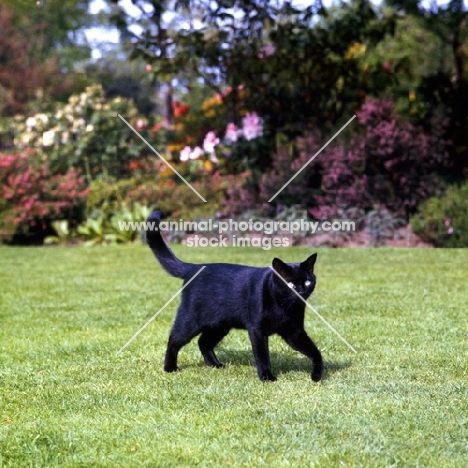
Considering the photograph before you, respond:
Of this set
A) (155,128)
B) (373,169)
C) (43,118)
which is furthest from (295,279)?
(43,118)

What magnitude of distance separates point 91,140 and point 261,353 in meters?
11.4

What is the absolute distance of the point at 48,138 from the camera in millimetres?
15570

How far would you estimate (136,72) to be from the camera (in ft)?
88.2

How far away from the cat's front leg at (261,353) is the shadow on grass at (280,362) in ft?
0.83

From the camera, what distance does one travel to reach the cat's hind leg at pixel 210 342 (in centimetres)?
514

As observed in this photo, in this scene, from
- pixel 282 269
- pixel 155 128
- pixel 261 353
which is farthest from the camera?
pixel 155 128

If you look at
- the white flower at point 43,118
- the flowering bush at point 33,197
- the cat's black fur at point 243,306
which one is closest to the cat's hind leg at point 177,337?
the cat's black fur at point 243,306

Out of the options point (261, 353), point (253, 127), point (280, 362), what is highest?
point (253, 127)

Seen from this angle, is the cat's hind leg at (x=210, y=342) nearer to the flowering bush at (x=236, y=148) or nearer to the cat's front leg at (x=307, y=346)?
the cat's front leg at (x=307, y=346)

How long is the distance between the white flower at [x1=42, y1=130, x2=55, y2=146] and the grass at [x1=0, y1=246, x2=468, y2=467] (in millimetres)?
7518

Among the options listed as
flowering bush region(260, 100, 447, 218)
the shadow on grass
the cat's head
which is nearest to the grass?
the shadow on grass

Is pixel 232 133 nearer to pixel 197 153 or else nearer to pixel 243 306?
pixel 197 153

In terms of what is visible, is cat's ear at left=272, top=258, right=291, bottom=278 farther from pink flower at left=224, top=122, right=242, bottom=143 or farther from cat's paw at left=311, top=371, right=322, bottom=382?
pink flower at left=224, top=122, right=242, bottom=143

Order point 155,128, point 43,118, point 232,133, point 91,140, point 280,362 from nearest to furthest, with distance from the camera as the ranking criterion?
point 280,362 < point 232,133 < point 91,140 < point 43,118 < point 155,128
